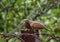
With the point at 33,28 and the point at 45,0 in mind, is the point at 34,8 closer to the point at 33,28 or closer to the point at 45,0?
the point at 45,0

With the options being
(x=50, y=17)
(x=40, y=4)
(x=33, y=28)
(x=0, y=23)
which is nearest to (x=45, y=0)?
(x=40, y=4)

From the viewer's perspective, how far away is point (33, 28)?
135 cm

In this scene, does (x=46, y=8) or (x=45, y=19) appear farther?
(x=45, y=19)

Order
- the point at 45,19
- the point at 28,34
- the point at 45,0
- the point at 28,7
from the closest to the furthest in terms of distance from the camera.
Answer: the point at 28,34 < the point at 45,0 < the point at 28,7 < the point at 45,19

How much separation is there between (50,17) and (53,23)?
0.32 feet

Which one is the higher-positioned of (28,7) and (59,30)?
(28,7)

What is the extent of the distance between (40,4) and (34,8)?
87mm

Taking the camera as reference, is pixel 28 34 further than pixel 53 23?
No

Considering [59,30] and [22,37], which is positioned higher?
[22,37]

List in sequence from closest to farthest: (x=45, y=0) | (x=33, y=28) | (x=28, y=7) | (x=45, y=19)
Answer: (x=33, y=28)
(x=45, y=0)
(x=28, y=7)
(x=45, y=19)

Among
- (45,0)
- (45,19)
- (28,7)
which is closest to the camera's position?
(45,0)

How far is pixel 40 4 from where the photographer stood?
9.48 ft

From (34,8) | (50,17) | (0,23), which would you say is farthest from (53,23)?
(0,23)

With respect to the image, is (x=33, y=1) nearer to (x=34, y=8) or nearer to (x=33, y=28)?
(x=34, y=8)
